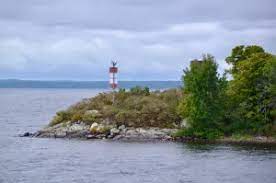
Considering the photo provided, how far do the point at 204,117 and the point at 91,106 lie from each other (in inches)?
776

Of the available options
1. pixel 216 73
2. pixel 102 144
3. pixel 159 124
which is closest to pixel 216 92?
pixel 216 73

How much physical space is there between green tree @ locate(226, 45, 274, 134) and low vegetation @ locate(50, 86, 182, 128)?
28.6 ft

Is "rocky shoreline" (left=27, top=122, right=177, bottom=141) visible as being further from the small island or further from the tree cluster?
the tree cluster

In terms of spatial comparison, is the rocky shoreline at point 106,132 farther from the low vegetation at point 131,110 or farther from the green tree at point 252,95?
the green tree at point 252,95

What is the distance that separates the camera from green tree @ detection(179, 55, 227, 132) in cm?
9300

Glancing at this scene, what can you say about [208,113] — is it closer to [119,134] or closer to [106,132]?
[119,134]

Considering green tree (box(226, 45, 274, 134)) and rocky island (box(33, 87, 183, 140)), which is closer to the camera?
green tree (box(226, 45, 274, 134))

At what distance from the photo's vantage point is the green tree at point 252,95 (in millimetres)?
92188

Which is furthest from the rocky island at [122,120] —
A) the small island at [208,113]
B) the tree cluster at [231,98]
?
the tree cluster at [231,98]

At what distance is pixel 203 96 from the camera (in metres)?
94.1

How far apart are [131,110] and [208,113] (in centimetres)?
1239

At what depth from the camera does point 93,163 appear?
234 feet

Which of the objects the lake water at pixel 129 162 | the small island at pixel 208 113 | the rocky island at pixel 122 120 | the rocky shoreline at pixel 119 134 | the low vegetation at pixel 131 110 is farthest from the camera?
the low vegetation at pixel 131 110

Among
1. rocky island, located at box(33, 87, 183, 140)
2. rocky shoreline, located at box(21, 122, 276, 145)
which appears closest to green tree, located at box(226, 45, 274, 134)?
rocky shoreline, located at box(21, 122, 276, 145)
